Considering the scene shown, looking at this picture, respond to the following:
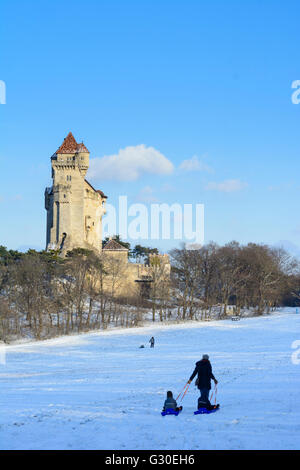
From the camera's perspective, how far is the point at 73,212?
77.9 metres

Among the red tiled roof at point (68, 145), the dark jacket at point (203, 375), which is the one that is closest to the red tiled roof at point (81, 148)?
the red tiled roof at point (68, 145)

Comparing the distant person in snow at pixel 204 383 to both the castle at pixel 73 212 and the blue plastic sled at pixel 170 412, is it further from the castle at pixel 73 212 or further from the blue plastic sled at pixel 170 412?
the castle at pixel 73 212

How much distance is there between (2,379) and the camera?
78.0 ft

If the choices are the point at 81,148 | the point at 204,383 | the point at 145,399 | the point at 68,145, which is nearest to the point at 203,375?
the point at 204,383

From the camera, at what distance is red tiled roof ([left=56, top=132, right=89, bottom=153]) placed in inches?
3125

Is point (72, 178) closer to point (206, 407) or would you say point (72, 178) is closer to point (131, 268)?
point (131, 268)

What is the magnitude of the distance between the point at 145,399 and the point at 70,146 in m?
67.7

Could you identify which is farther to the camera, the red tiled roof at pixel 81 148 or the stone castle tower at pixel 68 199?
the red tiled roof at pixel 81 148

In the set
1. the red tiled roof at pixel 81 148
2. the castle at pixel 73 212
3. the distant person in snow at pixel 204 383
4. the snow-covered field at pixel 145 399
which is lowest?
the snow-covered field at pixel 145 399

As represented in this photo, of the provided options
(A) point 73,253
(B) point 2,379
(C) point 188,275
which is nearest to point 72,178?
(A) point 73,253

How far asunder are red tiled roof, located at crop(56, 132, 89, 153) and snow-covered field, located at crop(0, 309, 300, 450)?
160ft

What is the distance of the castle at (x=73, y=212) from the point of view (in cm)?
7669
